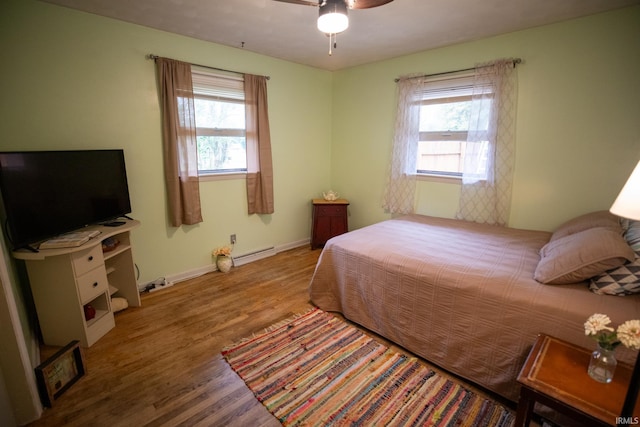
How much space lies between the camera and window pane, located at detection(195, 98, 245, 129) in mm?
3086

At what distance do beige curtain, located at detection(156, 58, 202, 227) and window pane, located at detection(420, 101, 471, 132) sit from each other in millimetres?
2536

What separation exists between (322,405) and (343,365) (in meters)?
0.34

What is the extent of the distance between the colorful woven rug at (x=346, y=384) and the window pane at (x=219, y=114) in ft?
A: 7.41

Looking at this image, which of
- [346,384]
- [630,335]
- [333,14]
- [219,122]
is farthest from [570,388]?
[219,122]

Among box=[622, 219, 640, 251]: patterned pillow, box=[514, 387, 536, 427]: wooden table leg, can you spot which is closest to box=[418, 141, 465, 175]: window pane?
box=[622, 219, 640, 251]: patterned pillow

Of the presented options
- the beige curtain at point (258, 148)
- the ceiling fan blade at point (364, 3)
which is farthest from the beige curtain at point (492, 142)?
the beige curtain at point (258, 148)

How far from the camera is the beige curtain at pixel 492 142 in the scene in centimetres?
277

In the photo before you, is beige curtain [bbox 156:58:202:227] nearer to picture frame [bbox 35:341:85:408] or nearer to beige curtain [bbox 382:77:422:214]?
picture frame [bbox 35:341:85:408]

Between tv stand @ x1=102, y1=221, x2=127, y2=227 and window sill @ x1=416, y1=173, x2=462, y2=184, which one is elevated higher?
window sill @ x1=416, y1=173, x2=462, y2=184

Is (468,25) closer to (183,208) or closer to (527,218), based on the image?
(527,218)

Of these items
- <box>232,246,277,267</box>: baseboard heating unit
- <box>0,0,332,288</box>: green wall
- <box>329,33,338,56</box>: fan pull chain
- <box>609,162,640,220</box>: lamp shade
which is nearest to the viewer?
<box>609,162,640,220</box>: lamp shade

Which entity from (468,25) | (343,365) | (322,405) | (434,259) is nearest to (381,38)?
(468,25)

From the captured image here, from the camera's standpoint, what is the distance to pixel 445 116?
10.6ft

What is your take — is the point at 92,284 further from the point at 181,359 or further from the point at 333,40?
the point at 333,40
